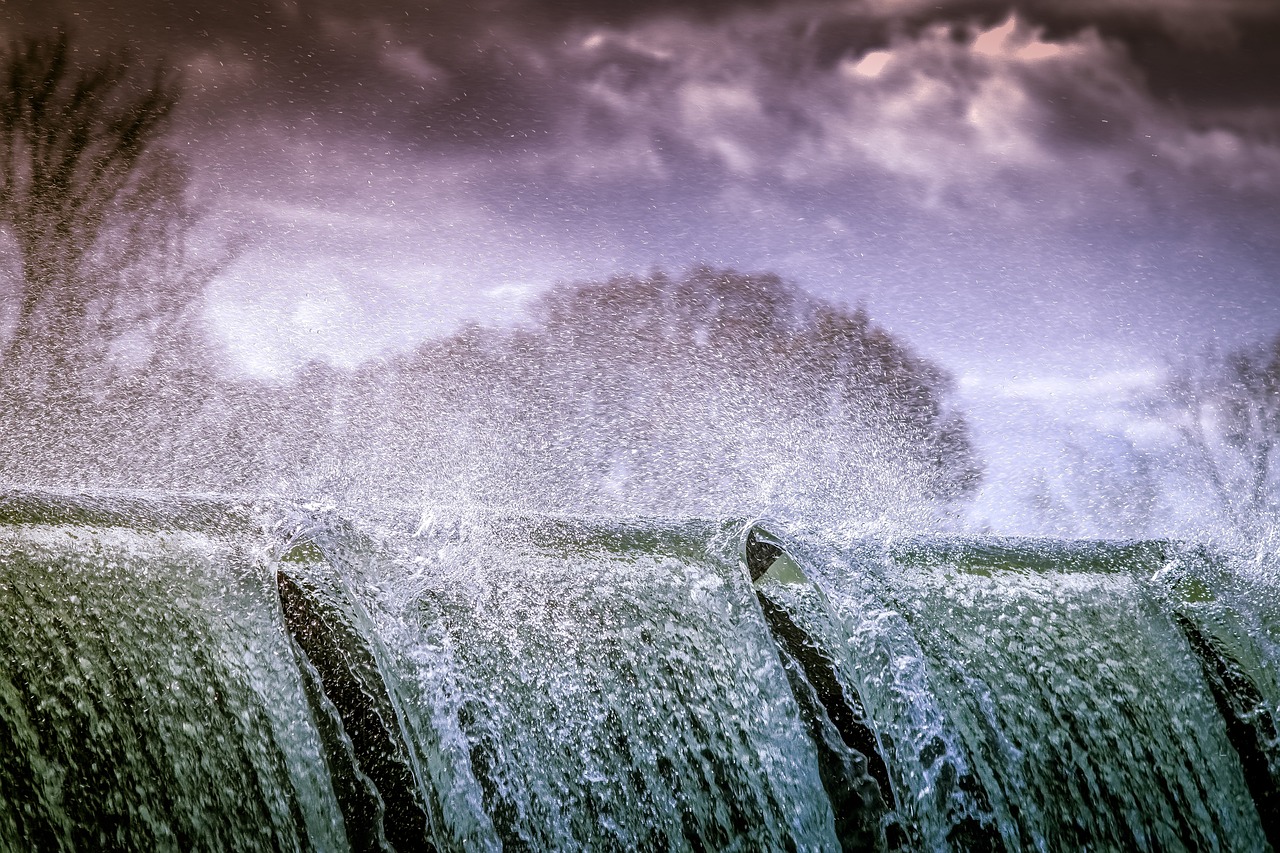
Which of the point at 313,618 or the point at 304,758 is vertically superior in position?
the point at 313,618

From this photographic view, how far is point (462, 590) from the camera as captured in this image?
2.11 meters

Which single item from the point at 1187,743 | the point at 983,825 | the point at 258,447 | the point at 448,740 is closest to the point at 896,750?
the point at 983,825

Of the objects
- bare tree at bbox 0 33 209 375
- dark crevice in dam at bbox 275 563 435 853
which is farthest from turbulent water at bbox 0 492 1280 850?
bare tree at bbox 0 33 209 375

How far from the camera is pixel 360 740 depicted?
187 centimetres

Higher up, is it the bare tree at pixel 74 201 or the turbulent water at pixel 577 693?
the bare tree at pixel 74 201

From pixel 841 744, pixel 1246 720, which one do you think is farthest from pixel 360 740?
pixel 1246 720

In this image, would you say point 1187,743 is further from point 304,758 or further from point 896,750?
point 304,758

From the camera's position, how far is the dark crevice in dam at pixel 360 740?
183 centimetres

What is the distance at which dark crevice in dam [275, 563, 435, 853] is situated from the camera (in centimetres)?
183

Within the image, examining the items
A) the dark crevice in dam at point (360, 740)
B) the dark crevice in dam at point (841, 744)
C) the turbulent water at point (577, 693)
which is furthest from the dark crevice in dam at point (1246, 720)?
the dark crevice in dam at point (360, 740)

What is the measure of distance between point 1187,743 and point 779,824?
131 cm

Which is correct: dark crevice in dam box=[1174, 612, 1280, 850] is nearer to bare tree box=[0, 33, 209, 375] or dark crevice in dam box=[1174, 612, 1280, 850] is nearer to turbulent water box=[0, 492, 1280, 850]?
turbulent water box=[0, 492, 1280, 850]

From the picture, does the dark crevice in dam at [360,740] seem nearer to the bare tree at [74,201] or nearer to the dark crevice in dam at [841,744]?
the dark crevice in dam at [841,744]

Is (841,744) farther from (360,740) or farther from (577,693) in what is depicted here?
(360,740)
